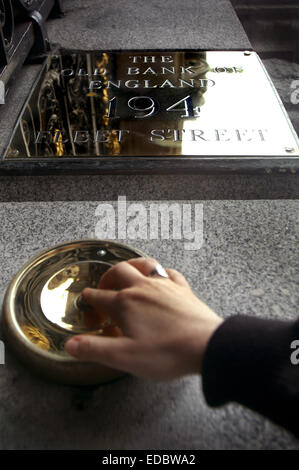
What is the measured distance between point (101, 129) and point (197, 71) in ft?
2.17

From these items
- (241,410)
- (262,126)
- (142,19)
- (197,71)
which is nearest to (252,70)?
(197,71)

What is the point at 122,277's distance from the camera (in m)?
0.80

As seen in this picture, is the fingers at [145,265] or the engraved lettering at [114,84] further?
the engraved lettering at [114,84]

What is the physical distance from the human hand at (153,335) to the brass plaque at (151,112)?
0.68 meters

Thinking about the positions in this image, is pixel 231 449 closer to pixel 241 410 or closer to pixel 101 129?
pixel 241 410

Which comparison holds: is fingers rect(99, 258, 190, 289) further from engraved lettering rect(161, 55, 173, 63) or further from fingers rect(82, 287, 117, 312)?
engraved lettering rect(161, 55, 173, 63)

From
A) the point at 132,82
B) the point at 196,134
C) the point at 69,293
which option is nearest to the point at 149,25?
the point at 132,82

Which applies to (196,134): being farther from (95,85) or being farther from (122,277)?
(122,277)

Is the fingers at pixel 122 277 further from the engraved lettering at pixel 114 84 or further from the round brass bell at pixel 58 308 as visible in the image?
the engraved lettering at pixel 114 84

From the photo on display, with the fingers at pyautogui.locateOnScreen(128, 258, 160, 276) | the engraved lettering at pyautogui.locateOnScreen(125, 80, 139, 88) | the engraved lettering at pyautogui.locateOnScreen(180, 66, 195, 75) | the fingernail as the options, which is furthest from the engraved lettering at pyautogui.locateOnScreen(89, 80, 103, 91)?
the fingernail

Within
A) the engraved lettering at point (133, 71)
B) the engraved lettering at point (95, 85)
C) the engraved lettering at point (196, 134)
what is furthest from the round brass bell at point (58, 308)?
the engraved lettering at point (133, 71)

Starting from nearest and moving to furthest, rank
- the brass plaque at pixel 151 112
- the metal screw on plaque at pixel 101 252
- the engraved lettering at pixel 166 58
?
the metal screw on plaque at pixel 101 252
the brass plaque at pixel 151 112
the engraved lettering at pixel 166 58

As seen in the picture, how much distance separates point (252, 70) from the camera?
1873 millimetres

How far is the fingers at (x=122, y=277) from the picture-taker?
78 centimetres
